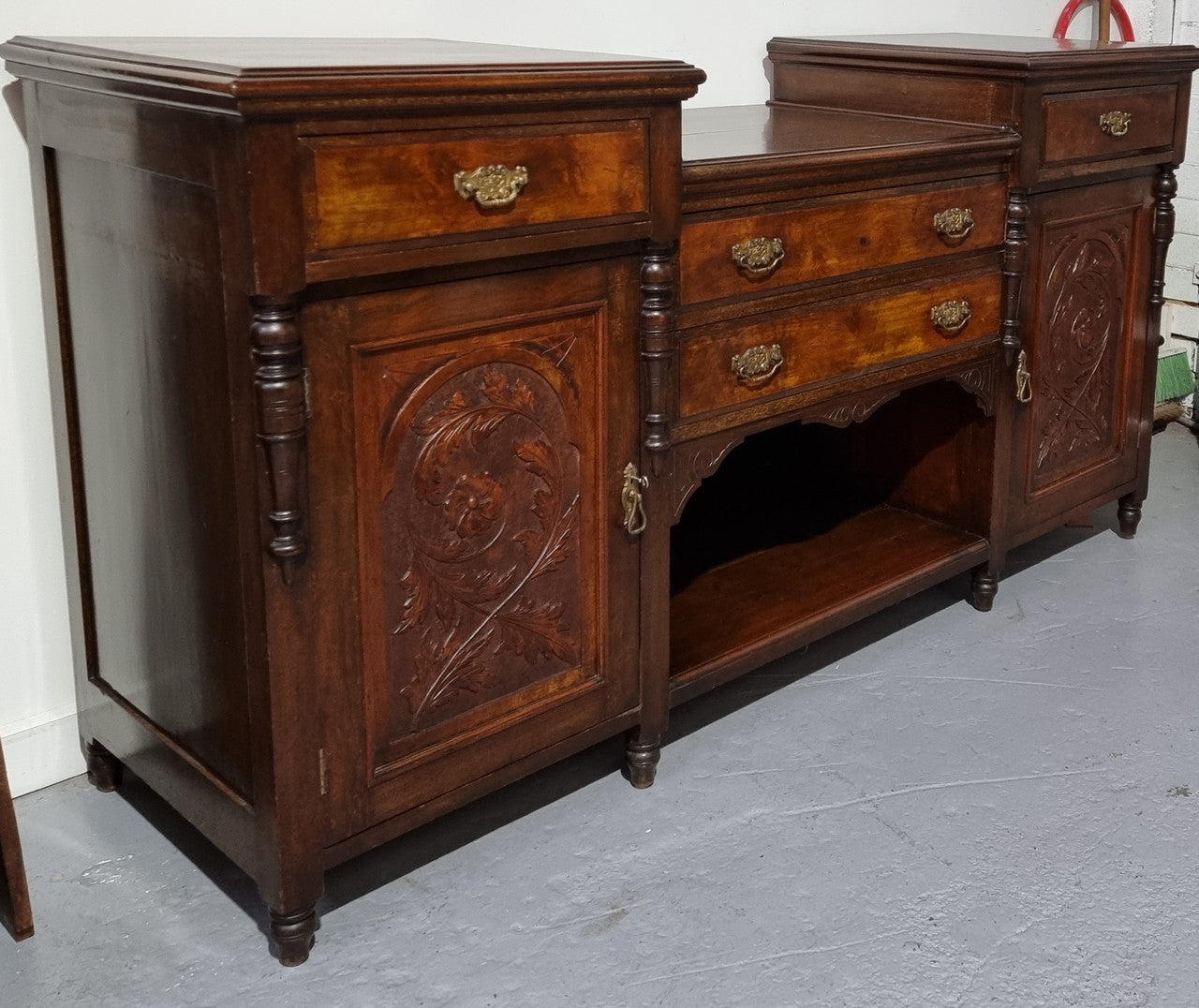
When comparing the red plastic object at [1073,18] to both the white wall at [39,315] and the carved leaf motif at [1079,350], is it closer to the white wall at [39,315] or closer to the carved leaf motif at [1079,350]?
the carved leaf motif at [1079,350]

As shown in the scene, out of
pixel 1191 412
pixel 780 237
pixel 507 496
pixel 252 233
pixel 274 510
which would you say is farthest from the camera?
pixel 1191 412

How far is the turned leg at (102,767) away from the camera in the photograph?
233cm

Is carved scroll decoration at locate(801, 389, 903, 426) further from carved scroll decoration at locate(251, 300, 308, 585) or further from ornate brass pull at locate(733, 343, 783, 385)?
carved scroll decoration at locate(251, 300, 308, 585)

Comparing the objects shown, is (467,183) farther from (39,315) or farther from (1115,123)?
(1115,123)

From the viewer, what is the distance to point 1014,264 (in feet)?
9.16

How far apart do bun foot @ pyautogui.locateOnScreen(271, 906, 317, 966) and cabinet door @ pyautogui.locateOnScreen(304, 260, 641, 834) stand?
0.13 m

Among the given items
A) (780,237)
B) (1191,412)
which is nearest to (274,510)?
(780,237)

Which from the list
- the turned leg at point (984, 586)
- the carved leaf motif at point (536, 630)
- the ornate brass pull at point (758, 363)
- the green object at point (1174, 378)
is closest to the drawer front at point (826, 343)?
the ornate brass pull at point (758, 363)

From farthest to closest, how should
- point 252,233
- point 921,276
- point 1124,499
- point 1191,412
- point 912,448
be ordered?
point 1191,412 < point 1124,499 < point 912,448 < point 921,276 < point 252,233

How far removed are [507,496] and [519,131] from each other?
50cm

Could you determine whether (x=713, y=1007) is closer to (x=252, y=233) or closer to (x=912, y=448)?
(x=252, y=233)

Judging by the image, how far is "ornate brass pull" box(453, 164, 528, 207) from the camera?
180cm

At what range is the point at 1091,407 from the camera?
128 inches

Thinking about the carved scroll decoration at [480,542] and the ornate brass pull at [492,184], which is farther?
the carved scroll decoration at [480,542]
